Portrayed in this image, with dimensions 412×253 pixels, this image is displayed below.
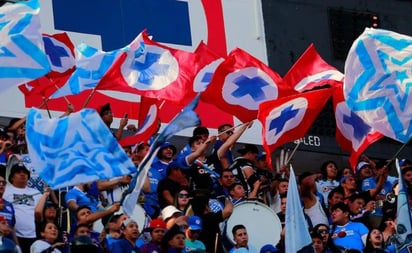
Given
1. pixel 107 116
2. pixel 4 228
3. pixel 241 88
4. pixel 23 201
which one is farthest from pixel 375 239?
pixel 4 228

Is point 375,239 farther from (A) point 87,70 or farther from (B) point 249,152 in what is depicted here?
(A) point 87,70

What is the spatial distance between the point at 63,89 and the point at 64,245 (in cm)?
291

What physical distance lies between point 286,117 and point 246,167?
1392 mm

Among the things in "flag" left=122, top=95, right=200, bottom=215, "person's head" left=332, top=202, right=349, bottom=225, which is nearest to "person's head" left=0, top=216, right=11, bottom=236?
"flag" left=122, top=95, right=200, bottom=215

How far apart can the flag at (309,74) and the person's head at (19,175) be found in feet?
13.2

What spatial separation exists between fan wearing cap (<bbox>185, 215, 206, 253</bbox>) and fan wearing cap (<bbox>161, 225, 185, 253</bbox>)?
40 cm

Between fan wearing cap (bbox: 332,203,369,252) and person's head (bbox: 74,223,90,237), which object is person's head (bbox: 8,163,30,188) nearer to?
person's head (bbox: 74,223,90,237)

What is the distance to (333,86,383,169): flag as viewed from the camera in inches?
837

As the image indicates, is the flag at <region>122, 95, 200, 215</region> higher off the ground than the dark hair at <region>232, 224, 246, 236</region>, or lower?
higher

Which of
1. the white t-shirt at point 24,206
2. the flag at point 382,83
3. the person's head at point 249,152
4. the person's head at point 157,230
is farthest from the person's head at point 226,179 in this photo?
the white t-shirt at point 24,206

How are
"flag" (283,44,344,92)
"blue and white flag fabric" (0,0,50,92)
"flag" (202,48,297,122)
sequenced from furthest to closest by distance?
"flag" (283,44,344,92) < "flag" (202,48,297,122) < "blue and white flag fabric" (0,0,50,92)

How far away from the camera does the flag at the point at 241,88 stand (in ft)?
71.9

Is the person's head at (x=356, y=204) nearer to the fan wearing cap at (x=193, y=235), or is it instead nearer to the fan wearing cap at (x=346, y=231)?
the fan wearing cap at (x=346, y=231)

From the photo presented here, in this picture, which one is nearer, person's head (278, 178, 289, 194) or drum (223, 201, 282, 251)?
drum (223, 201, 282, 251)
